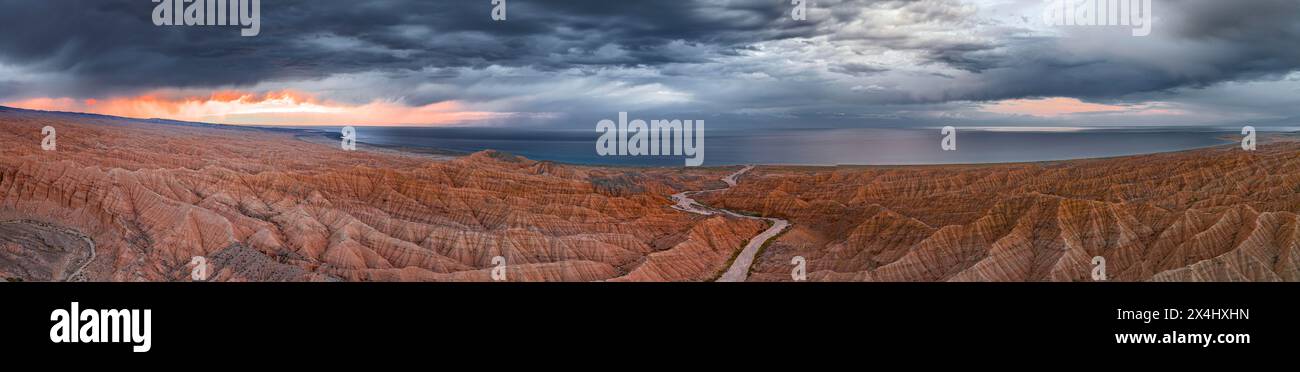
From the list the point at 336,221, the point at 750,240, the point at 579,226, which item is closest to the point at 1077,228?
the point at 750,240

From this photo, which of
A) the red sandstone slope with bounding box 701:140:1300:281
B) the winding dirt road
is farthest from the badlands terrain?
the winding dirt road

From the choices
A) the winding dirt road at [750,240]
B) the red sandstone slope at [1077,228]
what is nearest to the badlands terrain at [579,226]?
the red sandstone slope at [1077,228]

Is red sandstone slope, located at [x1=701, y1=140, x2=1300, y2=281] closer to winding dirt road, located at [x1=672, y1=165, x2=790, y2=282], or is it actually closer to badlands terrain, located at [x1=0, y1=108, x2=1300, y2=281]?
badlands terrain, located at [x1=0, y1=108, x2=1300, y2=281]

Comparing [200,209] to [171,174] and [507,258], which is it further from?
[507,258]

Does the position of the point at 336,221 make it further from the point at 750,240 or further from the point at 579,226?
the point at 750,240

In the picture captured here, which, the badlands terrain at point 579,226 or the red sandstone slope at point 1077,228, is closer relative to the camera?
the red sandstone slope at point 1077,228

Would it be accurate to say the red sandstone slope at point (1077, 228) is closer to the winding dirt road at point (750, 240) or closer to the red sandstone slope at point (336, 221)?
the winding dirt road at point (750, 240)
